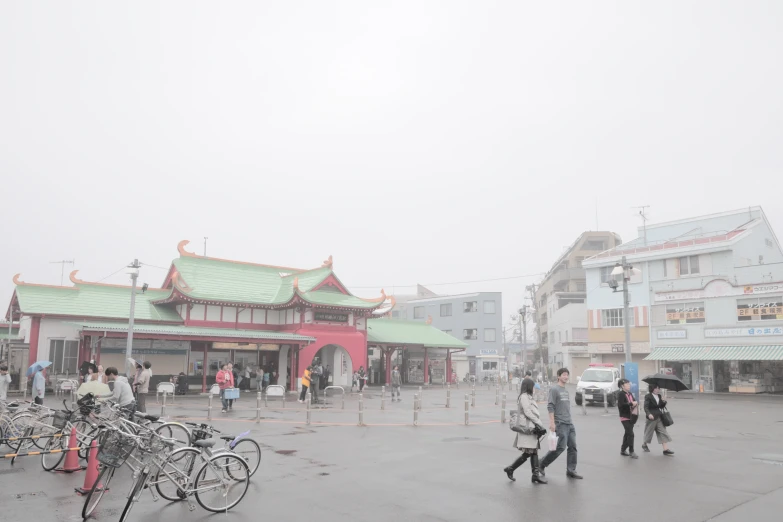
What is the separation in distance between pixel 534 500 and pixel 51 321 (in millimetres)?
27804

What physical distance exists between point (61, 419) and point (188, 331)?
19.1 m

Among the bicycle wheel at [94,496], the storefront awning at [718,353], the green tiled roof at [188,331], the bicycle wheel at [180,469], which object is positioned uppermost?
the green tiled roof at [188,331]

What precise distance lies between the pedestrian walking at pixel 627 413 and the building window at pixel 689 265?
32.9 meters

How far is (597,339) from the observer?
150 ft

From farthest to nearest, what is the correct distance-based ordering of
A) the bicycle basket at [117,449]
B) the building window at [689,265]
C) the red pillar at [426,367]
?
1. the red pillar at [426,367]
2. the building window at [689,265]
3. the bicycle basket at [117,449]

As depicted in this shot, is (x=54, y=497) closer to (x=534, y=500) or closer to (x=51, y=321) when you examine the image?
(x=534, y=500)

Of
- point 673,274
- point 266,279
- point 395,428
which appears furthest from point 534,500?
point 673,274

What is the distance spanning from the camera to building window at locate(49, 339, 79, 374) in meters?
28.4

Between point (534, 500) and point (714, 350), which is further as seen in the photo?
point (714, 350)

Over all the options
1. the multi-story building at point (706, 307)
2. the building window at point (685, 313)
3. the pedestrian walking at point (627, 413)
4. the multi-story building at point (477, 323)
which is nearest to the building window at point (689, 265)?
the multi-story building at point (706, 307)

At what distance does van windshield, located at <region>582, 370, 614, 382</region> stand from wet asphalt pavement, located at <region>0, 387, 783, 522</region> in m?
11.2

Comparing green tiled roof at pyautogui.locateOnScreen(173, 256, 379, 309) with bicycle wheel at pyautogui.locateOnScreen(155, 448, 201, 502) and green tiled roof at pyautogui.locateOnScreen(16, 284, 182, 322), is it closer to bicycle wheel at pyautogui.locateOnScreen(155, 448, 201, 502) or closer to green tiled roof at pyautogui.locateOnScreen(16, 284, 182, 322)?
green tiled roof at pyautogui.locateOnScreen(16, 284, 182, 322)

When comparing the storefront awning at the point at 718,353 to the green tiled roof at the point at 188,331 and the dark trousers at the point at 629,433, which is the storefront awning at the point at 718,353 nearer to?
the green tiled roof at the point at 188,331

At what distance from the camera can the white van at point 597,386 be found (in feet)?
82.0
